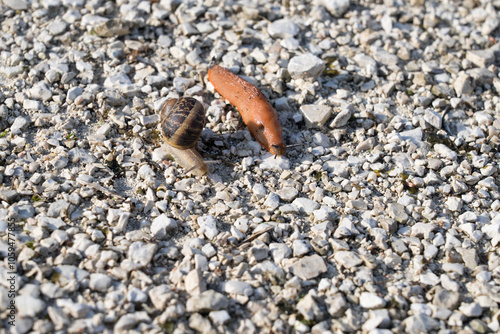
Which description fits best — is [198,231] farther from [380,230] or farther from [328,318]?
[380,230]

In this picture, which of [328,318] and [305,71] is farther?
A: [305,71]

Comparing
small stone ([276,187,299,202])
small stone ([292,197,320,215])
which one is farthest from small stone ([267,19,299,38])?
small stone ([292,197,320,215])

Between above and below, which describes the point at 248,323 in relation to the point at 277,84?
below

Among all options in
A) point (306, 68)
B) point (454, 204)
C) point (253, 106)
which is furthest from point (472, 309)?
point (306, 68)

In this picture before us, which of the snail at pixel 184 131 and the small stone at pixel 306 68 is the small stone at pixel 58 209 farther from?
the small stone at pixel 306 68

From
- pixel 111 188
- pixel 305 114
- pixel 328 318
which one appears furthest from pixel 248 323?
pixel 305 114

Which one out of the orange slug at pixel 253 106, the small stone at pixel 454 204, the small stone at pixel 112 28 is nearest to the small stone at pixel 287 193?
the orange slug at pixel 253 106
